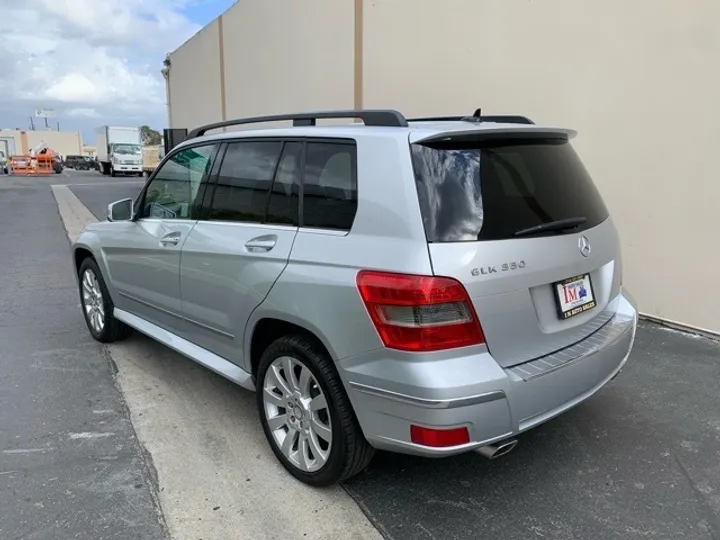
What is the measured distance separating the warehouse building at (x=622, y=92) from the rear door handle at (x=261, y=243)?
394cm

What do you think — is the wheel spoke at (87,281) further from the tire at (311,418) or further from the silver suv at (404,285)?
the tire at (311,418)

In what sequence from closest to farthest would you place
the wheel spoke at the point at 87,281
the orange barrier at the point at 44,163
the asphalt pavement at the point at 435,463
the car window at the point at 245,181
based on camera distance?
the asphalt pavement at the point at 435,463 < the car window at the point at 245,181 < the wheel spoke at the point at 87,281 < the orange barrier at the point at 44,163

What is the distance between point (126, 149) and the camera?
41125mm

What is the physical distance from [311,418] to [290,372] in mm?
253

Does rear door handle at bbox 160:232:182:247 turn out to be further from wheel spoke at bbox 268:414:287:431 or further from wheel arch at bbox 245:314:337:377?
wheel spoke at bbox 268:414:287:431

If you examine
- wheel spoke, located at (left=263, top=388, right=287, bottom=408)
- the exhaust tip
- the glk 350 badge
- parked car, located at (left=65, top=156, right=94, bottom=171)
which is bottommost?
wheel spoke, located at (left=263, top=388, right=287, bottom=408)

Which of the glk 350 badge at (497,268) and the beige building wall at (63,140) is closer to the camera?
the glk 350 badge at (497,268)

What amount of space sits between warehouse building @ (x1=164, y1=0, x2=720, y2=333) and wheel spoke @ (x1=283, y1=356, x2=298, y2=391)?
400 cm

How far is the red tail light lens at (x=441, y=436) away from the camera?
232 cm

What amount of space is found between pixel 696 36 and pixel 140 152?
41423 millimetres

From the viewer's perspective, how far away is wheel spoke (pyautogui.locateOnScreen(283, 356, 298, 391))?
2.90 meters

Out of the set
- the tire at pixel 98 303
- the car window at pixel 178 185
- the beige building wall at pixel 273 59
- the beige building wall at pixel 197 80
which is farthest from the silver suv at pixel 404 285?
the beige building wall at pixel 197 80

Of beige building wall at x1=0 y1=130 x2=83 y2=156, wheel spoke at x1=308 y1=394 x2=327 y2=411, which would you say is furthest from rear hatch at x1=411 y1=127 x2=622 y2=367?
beige building wall at x1=0 y1=130 x2=83 y2=156

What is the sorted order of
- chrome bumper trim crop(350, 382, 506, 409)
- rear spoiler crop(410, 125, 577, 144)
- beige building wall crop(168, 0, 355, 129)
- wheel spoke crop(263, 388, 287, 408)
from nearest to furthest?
chrome bumper trim crop(350, 382, 506, 409) < rear spoiler crop(410, 125, 577, 144) < wheel spoke crop(263, 388, 287, 408) < beige building wall crop(168, 0, 355, 129)
